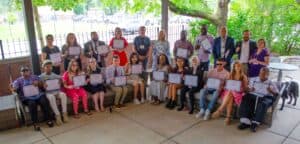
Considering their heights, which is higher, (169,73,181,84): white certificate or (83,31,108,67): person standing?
(83,31,108,67): person standing

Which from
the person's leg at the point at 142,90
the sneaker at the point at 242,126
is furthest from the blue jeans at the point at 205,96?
the person's leg at the point at 142,90

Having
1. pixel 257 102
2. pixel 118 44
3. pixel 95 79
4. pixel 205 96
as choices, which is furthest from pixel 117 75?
pixel 257 102

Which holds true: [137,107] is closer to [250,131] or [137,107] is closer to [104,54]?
[104,54]

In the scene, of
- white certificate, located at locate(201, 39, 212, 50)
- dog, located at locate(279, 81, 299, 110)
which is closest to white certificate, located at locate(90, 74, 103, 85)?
white certificate, located at locate(201, 39, 212, 50)

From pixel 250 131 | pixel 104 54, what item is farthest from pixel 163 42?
pixel 250 131

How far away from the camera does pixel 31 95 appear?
3898mm

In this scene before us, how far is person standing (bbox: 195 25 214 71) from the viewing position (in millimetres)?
4840

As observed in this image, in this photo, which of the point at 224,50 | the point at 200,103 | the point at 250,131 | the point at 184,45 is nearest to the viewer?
the point at 250,131

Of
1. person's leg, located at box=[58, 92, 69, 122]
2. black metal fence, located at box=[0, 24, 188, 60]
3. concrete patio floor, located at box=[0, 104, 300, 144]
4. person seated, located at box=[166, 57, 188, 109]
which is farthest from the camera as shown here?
black metal fence, located at box=[0, 24, 188, 60]

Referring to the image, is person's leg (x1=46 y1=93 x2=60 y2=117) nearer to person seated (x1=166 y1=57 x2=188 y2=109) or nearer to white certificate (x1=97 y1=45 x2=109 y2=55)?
white certificate (x1=97 y1=45 x2=109 y2=55)

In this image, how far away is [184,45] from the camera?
5.00 m

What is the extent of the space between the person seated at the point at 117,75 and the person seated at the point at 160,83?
564mm

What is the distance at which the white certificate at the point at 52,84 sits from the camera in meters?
4.05

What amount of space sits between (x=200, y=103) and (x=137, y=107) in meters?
1.23
